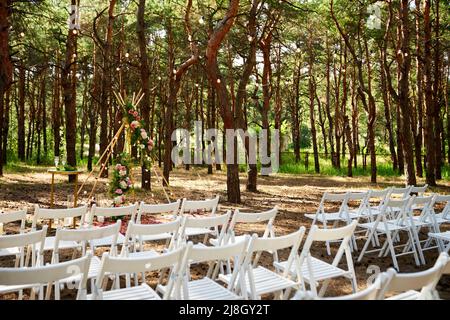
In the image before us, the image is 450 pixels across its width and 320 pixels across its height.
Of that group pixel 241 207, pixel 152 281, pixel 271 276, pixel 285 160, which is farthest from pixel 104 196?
pixel 285 160

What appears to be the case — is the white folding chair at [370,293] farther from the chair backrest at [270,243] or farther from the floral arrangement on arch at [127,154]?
the floral arrangement on arch at [127,154]

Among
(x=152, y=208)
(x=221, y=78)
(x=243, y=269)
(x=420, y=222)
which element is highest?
(x=221, y=78)

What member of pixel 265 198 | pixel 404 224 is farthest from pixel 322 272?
pixel 265 198

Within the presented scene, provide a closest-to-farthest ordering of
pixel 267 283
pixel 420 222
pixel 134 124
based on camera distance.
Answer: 1. pixel 267 283
2. pixel 420 222
3. pixel 134 124

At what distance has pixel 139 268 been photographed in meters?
3.20

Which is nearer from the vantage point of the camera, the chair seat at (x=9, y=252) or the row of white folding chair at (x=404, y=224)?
the chair seat at (x=9, y=252)

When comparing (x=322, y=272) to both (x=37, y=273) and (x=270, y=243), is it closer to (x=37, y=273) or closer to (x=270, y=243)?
(x=270, y=243)

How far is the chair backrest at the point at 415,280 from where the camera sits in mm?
2730

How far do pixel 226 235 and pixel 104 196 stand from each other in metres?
8.47

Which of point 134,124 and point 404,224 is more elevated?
point 134,124

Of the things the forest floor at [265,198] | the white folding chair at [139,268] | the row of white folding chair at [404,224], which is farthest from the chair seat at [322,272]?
the row of white folding chair at [404,224]

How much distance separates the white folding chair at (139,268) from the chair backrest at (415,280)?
1.57 meters

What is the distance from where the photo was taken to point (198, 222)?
4.95 m

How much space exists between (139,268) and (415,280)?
1.95m
